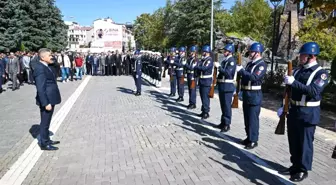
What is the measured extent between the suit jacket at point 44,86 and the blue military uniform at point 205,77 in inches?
152

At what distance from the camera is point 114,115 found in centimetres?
1048

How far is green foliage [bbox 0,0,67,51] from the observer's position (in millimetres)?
25922

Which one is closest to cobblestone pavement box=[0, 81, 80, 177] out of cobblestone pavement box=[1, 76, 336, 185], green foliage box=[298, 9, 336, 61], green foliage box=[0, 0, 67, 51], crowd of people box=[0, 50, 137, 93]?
cobblestone pavement box=[1, 76, 336, 185]

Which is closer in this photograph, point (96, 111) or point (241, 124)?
point (241, 124)

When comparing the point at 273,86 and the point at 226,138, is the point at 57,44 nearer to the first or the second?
the point at 273,86

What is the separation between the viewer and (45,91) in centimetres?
671

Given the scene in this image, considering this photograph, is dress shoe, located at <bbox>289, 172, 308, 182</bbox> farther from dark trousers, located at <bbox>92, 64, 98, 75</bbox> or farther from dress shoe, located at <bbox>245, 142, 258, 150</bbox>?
dark trousers, located at <bbox>92, 64, 98, 75</bbox>

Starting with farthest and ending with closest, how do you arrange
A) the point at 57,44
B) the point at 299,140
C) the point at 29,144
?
the point at 57,44, the point at 29,144, the point at 299,140

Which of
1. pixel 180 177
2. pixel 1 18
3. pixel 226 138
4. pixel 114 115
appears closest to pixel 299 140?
pixel 180 177

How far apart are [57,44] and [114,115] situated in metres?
26.8

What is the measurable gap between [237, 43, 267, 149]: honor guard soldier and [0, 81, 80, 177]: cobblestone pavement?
429 cm

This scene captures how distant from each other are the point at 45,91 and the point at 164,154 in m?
2.50

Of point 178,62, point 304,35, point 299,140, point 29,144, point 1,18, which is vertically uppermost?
point 1,18

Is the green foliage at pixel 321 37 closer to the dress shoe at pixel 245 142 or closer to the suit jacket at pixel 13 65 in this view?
the dress shoe at pixel 245 142
